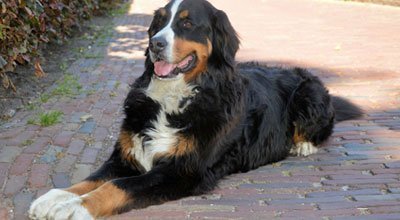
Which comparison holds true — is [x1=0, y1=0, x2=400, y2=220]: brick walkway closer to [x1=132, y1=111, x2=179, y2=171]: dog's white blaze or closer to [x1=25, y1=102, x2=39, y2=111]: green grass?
[x1=25, y1=102, x2=39, y2=111]: green grass

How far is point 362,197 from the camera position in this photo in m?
3.87

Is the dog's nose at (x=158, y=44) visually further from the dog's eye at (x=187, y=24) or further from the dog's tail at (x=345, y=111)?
the dog's tail at (x=345, y=111)

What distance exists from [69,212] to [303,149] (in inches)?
92.4

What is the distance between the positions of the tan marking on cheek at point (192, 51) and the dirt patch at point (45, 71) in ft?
7.88

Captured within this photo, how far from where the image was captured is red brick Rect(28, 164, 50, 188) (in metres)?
3.99

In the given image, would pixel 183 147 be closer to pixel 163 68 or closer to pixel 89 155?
pixel 163 68

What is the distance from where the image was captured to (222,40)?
4184 mm

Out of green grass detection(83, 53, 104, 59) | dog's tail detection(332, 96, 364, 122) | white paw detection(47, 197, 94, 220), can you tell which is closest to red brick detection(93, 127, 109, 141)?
white paw detection(47, 197, 94, 220)

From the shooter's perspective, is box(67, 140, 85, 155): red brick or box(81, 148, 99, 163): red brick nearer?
box(81, 148, 99, 163): red brick

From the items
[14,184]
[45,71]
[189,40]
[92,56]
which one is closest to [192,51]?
[189,40]

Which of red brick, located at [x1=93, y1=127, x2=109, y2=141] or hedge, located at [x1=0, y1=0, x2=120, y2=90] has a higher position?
hedge, located at [x1=0, y1=0, x2=120, y2=90]

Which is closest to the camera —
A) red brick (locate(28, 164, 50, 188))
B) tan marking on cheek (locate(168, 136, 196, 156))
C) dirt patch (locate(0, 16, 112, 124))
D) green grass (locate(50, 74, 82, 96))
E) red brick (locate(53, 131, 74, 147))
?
tan marking on cheek (locate(168, 136, 196, 156))

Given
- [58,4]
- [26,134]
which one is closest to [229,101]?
[26,134]

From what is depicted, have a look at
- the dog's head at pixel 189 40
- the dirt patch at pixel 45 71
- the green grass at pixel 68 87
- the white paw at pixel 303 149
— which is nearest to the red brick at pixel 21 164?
the dirt patch at pixel 45 71
